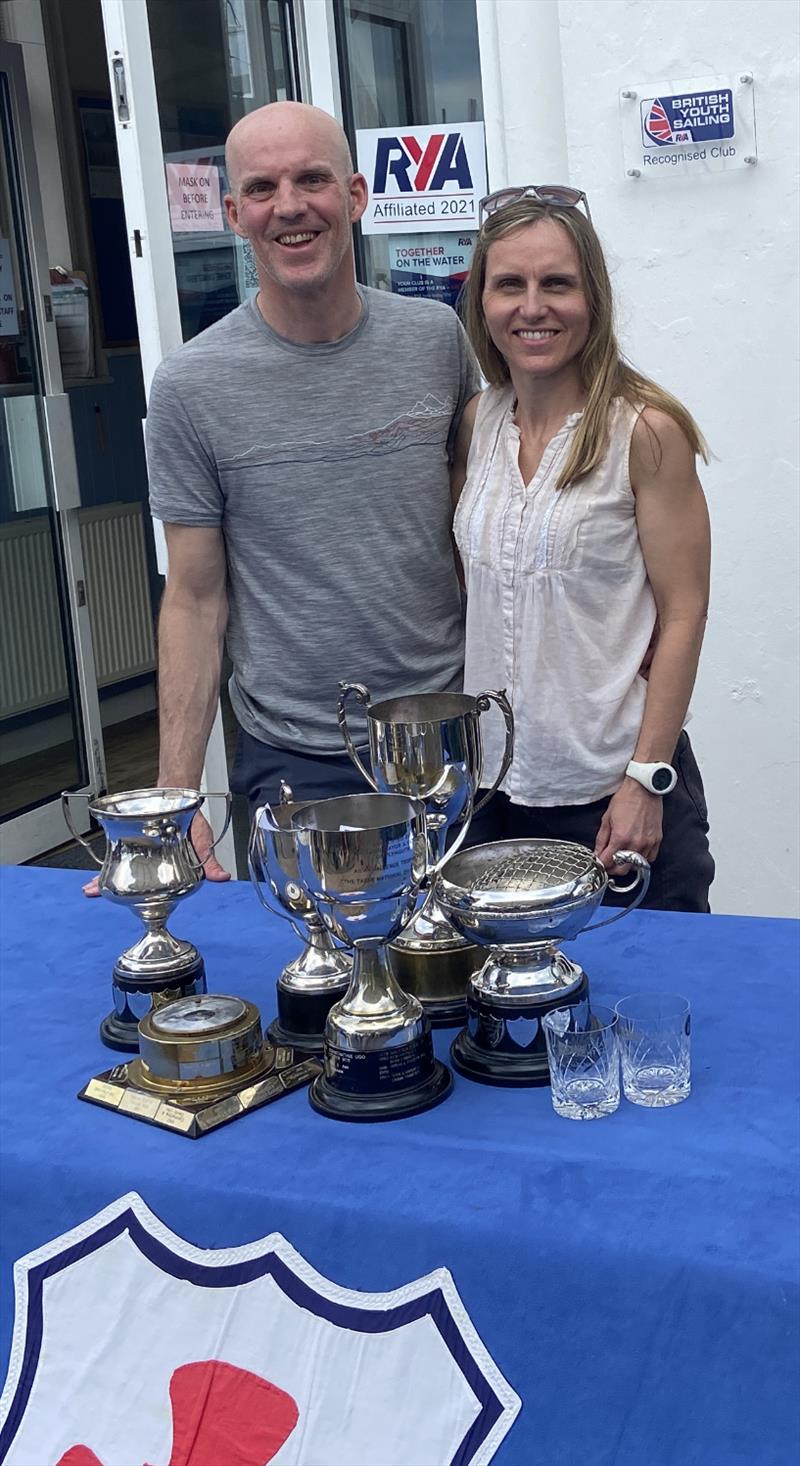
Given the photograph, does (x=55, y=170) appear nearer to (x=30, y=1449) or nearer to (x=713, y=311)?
(x=713, y=311)

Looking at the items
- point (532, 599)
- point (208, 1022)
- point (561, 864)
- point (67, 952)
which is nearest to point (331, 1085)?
point (208, 1022)

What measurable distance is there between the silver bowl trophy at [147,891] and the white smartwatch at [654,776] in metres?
0.62

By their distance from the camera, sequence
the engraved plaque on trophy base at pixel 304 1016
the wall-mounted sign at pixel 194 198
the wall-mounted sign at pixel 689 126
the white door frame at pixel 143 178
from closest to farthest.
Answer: the engraved plaque on trophy base at pixel 304 1016 → the wall-mounted sign at pixel 689 126 → the white door frame at pixel 143 178 → the wall-mounted sign at pixel 194 198

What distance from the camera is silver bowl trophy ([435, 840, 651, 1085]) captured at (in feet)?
4.75

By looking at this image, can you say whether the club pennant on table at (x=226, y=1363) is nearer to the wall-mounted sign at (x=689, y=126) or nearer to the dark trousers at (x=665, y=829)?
the dark trousers at (x=665, y=829)

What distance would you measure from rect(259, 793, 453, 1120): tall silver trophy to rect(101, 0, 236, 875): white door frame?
1843 millimetres

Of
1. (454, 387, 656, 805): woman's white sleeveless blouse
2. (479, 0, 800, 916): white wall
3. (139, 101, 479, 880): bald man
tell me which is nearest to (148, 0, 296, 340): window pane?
(479, 0, 800, 916): white wall

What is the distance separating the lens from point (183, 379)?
226 cm

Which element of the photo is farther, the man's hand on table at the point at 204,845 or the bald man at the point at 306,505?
the bald man at the point at 306,505

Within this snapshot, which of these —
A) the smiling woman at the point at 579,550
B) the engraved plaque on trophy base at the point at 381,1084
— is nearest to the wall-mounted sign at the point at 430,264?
the smiling woman at the point at 579,550

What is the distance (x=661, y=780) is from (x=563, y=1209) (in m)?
0.86

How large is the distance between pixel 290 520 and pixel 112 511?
4.54 meters

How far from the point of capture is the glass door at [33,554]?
4.82 m

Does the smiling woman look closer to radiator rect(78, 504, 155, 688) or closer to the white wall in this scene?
the white wall
